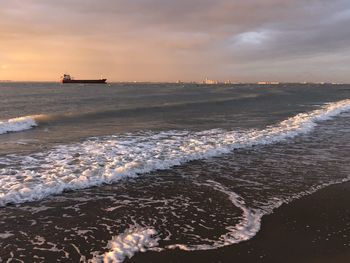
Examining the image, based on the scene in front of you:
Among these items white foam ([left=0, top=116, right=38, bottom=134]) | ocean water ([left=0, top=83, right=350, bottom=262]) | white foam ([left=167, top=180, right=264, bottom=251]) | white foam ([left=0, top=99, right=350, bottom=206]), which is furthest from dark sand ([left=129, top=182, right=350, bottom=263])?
white foam ([left=0, top=116, right=38, bottom=134])

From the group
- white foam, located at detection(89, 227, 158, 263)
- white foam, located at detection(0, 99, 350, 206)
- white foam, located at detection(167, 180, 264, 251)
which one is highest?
white foam, located at detection(0, 99, 350, 206)

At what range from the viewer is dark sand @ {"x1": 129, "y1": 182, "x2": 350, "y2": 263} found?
6.12m

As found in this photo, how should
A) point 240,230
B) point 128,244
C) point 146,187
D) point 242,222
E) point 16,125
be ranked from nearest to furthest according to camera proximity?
point 128,244
point 240,230
point 242,222
point 146,187
point 16,125

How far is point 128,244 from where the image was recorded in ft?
21.9

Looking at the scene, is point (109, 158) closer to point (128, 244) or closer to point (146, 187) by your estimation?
point (146, 187)

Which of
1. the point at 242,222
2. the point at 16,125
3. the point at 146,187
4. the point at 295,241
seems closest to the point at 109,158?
the point at 146,187

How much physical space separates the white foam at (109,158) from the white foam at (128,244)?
3.27 metres

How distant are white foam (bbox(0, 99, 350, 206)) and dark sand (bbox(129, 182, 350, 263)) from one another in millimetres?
4745

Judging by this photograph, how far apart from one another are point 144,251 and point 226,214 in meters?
2.50

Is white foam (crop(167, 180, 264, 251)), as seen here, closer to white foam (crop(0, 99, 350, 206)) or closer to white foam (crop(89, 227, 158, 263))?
white foam (crop(89, 227, 158, 263))

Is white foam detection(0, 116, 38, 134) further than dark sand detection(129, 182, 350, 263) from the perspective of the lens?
Yes

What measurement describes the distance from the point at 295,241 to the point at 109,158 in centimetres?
828

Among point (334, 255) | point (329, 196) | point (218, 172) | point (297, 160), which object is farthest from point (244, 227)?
point (297, 160)

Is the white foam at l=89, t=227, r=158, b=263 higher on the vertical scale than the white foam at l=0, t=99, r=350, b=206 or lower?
lower
